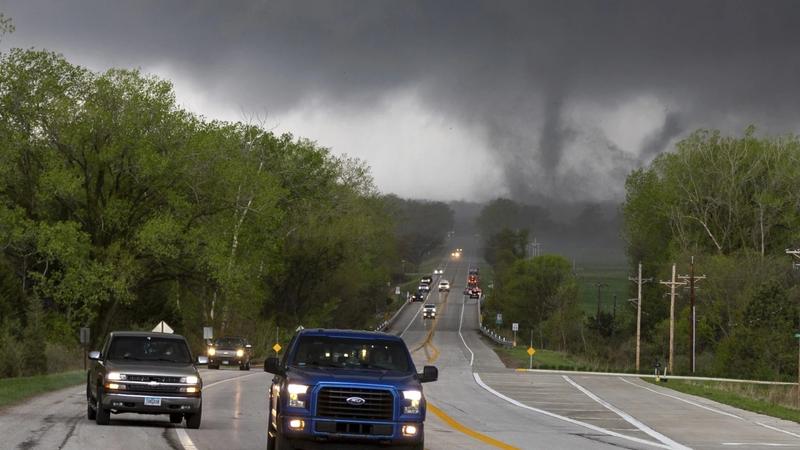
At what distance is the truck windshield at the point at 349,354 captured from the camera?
15.8 meters

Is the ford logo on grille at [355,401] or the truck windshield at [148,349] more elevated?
the truck windshield at [148,349]

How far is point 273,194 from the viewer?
217ft

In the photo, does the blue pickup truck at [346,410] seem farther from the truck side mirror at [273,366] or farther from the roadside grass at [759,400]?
the roadside grass at [759,400]

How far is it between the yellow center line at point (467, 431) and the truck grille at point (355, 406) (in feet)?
15.5

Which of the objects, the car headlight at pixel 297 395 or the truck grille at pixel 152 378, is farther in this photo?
the truck grille at pixel 152 378

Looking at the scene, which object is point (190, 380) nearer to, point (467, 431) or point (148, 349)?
point (148, 349)

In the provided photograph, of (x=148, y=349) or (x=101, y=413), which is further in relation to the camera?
(x=148, y=349)

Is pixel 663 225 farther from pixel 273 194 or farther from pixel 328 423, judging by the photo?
pixel 328 423

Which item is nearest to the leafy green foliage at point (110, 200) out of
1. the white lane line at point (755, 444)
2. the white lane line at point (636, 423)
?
the white lane line at point (636, 423)

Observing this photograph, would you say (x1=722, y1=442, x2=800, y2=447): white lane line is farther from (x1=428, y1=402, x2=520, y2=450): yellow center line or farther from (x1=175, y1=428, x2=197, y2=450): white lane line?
(x1=175, y1=428, x2=197, y2=450): white lane line

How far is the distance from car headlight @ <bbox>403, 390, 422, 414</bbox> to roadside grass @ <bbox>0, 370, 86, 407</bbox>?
557 inches

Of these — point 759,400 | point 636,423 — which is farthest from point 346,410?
point 759,400

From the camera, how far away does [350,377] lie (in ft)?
48.8

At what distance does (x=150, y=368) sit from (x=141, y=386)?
458mm
